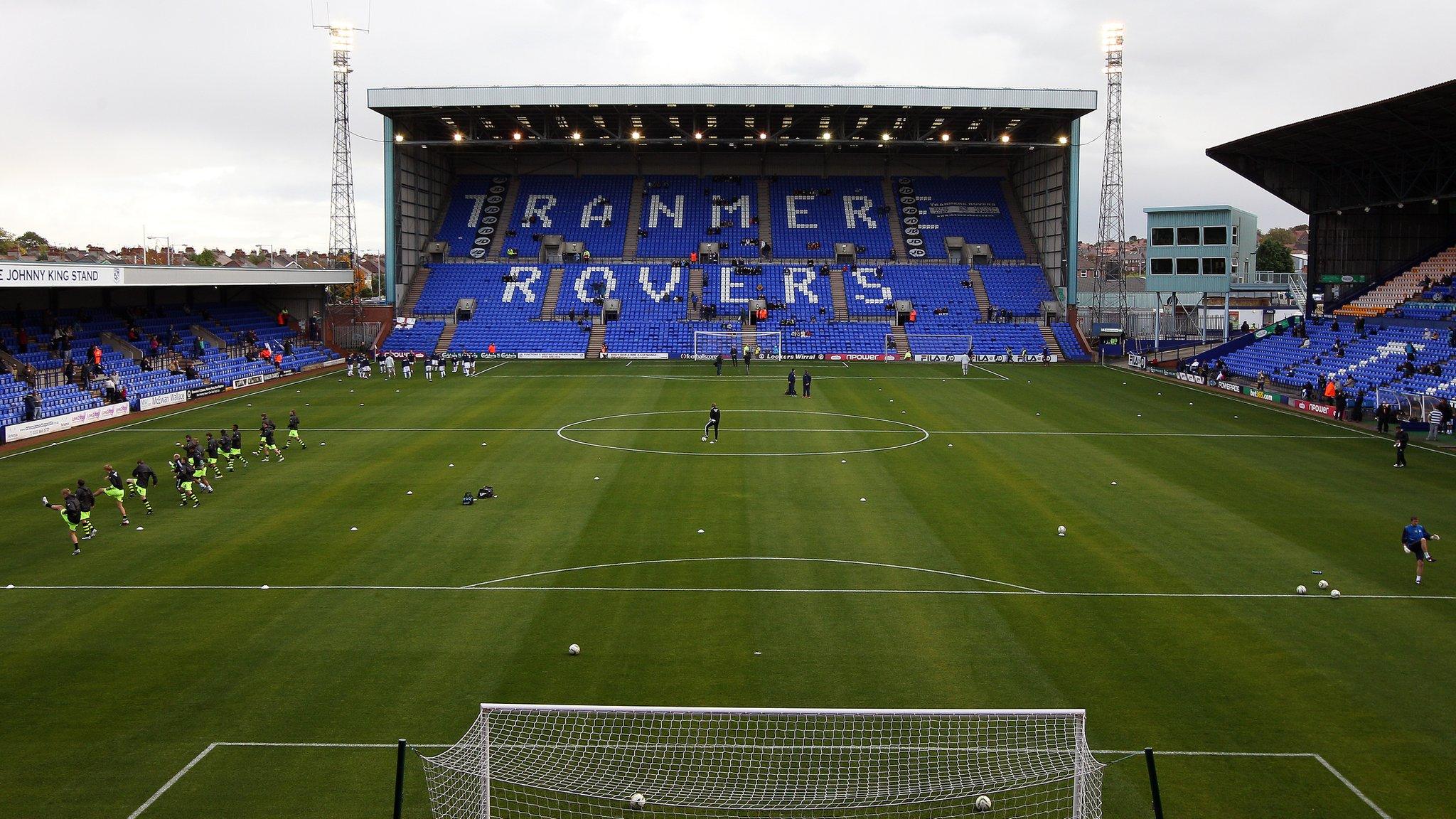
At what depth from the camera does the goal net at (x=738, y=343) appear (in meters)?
68.2

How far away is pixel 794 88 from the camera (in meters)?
69.9

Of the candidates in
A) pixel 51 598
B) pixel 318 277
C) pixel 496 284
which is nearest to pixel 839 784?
pixel 51 598

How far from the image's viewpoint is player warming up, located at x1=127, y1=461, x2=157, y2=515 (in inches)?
992

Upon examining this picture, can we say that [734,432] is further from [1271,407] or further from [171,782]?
[171,782]

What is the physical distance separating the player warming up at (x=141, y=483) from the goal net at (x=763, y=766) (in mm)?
16360

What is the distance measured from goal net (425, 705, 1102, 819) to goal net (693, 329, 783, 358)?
5455 cm

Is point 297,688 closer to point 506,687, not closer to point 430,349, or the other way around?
point 506,687

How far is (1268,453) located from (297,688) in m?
30.2

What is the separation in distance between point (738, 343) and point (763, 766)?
5746 cm

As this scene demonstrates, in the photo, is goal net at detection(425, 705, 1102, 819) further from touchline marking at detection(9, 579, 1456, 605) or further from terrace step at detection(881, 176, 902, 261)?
terrace step at detection(881, 176, 902, 261)

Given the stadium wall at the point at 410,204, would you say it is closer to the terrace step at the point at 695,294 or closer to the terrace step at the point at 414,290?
the terrace step at the point at 414,290

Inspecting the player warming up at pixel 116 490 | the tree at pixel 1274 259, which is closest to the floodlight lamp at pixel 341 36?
the player warming up at pixel 116 490

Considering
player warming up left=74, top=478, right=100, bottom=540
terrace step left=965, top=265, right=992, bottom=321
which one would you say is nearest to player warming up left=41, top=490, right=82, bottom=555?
player warming up left=74, top=478, right=100, bottom=540

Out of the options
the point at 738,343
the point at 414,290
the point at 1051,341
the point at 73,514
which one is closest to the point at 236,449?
the point at 73,514
